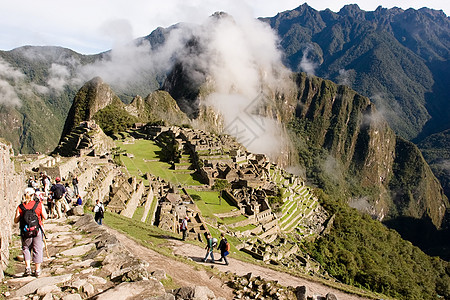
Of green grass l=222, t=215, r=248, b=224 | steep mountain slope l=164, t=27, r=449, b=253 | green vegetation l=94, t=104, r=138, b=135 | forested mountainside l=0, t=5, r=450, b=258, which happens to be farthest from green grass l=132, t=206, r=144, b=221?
steep mountain slope l=164, t=27, r=449, b=253

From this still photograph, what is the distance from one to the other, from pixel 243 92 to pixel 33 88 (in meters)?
104

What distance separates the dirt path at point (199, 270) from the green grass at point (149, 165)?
55.0 feet

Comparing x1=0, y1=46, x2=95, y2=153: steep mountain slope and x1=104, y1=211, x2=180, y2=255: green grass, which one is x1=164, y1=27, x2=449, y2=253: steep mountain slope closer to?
x1=0, y1=46, x2=95, y2=153: steep mountain slope

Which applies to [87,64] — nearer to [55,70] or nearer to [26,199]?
[55,70]

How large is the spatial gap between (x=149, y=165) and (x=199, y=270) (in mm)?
31358

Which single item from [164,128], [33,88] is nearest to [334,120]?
[164,128]

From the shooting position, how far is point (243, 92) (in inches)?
6718

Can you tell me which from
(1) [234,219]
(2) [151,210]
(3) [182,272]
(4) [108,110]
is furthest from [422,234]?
(3) [182,272]

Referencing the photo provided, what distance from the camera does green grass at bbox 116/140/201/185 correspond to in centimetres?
3459

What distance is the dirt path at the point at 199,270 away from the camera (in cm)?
822

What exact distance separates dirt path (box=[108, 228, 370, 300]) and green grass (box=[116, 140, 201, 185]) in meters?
16.8

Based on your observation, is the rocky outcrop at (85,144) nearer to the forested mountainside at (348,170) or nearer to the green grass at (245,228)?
the forested mountainside at (348,170)

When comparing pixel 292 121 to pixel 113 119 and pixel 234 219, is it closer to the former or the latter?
pixel 113 119

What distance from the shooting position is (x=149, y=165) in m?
39.2
